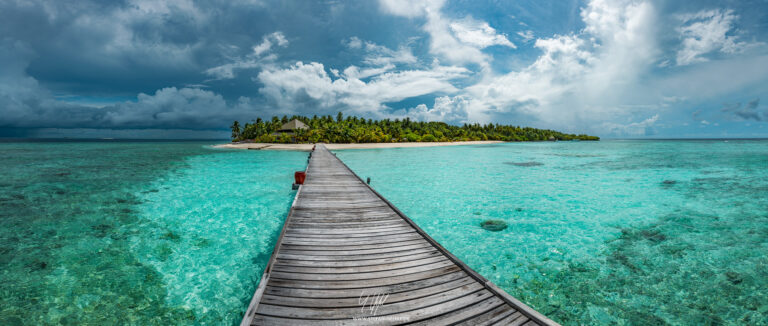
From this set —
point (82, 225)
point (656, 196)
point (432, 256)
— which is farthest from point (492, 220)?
point (82, 225)

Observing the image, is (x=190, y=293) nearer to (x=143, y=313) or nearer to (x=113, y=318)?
(x=143, y=313)

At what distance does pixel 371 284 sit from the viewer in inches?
164

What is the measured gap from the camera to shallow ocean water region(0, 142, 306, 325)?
A: 17.4ft

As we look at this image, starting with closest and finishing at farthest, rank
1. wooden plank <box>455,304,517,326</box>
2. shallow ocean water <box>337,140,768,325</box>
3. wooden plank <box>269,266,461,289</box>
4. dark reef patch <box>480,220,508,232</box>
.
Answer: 1. wooden plank <box>455,304,517,326</box>
2. wooden plank <box>269,266,461,289</box>
3. shallow ocean water <box>337,140,768,325</box>
4. dark reef patch <box>480,220,508,232</box>

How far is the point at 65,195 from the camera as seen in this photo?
14.2 m

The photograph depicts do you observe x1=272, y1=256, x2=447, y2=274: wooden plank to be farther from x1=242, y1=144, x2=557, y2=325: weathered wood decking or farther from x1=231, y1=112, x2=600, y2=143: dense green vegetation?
Answer: x1=231, y1=112, x2=600, y2=143: dense green vegetation

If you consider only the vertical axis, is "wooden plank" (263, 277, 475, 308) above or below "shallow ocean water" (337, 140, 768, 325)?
above

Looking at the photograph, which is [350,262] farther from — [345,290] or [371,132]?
[371,132]

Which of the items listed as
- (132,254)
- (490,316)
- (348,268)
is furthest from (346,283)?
(132,254)

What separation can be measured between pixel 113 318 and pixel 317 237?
12.6 feet

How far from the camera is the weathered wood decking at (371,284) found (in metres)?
3.43

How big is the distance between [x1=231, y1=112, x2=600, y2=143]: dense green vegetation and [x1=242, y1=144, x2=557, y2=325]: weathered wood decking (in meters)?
66.7
